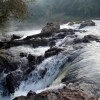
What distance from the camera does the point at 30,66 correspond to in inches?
1012

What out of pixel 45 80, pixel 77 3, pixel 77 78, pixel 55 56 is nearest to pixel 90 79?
pixel 77 78

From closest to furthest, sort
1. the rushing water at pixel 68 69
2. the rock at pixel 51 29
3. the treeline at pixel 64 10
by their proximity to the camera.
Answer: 1. the rushing water at pixel 68 69
2. the rock at pixel 51 29
3. the treeline at pixel 64 10

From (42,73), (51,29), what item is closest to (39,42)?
(51,29)

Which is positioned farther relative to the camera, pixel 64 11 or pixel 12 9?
pixel 64 11

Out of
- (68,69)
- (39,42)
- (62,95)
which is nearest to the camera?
(62,95)

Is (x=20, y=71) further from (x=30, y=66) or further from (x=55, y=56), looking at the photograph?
(x=55, y=56)

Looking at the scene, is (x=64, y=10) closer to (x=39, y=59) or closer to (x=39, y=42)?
(x=39, y=42)

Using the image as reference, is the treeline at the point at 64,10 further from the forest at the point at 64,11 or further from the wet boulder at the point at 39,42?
the wet boulder at the point at 39,42

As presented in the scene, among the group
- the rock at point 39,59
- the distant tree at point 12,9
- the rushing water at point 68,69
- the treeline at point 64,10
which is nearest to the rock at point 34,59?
the rock at point 39,59

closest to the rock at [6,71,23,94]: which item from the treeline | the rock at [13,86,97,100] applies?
the rock at [13,86,97,100]

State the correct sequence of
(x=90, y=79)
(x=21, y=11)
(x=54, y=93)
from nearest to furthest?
(x=54, y=93) < (x=90, y=79) < (x=21, y=11)

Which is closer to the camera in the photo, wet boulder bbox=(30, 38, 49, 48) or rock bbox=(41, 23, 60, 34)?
wet boulder bbox=(30, 38, 49, 48)

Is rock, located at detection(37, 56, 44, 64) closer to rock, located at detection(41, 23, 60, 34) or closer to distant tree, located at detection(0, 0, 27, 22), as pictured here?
distant tree, located at detection(0, 0, 27, 22)

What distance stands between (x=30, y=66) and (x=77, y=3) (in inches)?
4601
